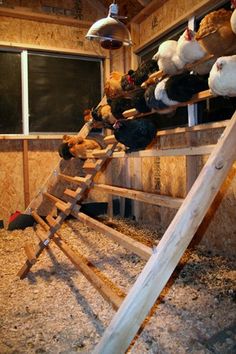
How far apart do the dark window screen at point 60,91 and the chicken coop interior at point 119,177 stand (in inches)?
0.6

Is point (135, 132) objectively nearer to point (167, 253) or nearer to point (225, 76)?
point (225, 76)

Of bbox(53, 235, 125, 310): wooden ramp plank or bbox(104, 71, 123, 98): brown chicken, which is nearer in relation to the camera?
bbox(53, 235, 125, 310): wooden ramp plank

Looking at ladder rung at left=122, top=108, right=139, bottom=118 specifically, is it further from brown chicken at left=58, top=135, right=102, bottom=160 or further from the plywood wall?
the plywood wall

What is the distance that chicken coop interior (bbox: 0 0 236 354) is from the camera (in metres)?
1.35

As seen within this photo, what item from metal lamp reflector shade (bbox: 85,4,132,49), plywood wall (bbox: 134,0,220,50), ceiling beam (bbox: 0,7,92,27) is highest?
ceiling beam (bbox: 0,7,92,27)

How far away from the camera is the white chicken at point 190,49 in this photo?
60.5 inches

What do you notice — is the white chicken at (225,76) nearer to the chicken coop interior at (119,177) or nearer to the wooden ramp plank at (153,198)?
the chicken coop interior at (119,177)

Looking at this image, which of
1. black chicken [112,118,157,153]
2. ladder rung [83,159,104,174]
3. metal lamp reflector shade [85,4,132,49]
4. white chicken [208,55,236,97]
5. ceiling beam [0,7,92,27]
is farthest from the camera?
ceiling beam [0,7,92,27]

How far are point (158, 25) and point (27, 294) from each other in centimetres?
301

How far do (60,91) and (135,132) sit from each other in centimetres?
238

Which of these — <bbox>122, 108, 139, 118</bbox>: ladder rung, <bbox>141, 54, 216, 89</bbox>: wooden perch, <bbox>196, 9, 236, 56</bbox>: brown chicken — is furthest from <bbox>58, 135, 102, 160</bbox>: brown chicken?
<bbox>196, 9, 236, 56</bbox>: brown chicken

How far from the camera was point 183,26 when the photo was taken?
302 cm

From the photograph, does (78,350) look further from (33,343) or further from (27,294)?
(27,294)

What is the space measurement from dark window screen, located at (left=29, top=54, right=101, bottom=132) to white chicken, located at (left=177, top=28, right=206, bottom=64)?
2.65m
